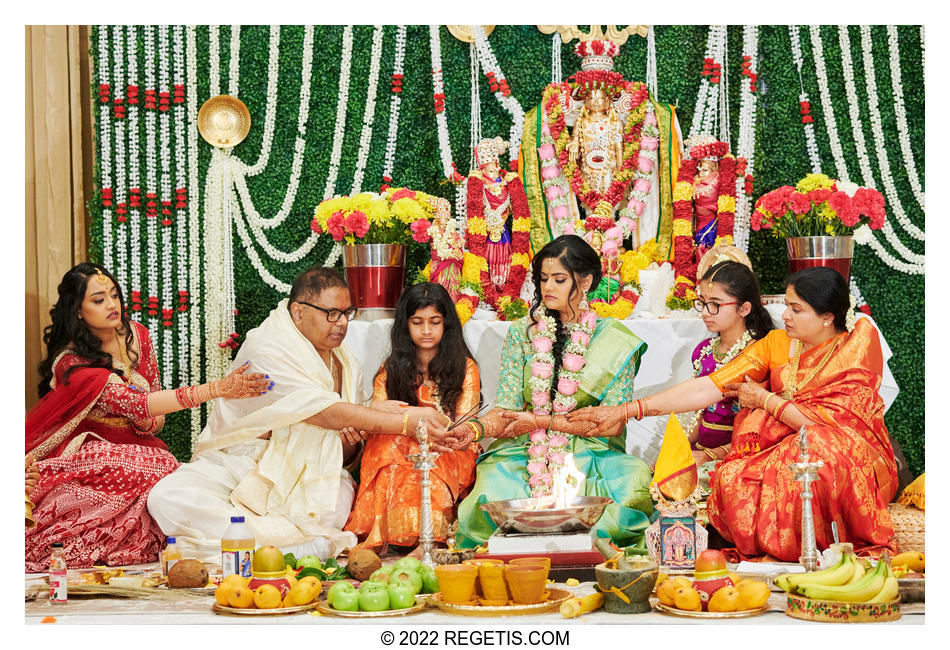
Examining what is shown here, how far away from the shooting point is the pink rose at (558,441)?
5.55 m

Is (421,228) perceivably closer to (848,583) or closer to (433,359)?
(433,359)

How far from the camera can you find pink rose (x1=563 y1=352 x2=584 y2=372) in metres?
5.63

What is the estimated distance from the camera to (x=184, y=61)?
7809 mm

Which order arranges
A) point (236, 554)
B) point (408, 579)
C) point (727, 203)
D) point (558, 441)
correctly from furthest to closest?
point (727, 203) → point (558, 441) → point (236, 554) → point (408, 579)

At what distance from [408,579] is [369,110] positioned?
4289 millimetres

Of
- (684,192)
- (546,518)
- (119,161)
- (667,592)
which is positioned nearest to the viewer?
(667,592)

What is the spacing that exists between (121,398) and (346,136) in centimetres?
294

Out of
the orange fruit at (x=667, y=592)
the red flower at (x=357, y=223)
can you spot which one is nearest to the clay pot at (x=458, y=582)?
the orange fruit at (x=667, y=592)

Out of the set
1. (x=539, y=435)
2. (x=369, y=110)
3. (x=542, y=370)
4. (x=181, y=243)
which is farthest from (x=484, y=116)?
(x=539, y=435)

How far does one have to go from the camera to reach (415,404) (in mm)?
5809

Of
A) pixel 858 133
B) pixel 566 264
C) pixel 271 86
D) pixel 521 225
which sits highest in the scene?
pixel 271 86

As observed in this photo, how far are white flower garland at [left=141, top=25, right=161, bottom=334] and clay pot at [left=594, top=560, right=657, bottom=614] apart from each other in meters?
4.61

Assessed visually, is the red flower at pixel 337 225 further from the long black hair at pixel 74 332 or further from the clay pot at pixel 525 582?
the clay pot at pixel 525 582
